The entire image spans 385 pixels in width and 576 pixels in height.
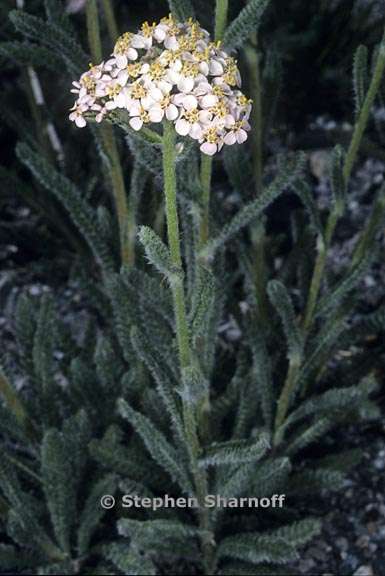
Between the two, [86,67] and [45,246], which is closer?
[86,67]

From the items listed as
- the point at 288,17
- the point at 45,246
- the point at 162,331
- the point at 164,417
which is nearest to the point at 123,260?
the point at 162,331

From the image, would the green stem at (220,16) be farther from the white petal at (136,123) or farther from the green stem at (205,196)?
the white petal at (136,123)

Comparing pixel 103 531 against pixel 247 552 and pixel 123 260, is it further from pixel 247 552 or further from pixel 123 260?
pixel 123 260

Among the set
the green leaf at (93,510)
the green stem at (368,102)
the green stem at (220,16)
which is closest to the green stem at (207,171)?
the green stem at (220,16)

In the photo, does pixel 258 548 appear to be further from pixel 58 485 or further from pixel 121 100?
pixel 121 100

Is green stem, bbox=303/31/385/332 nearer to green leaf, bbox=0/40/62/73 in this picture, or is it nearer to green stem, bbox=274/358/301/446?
green stem, bbox=274/358/301/446

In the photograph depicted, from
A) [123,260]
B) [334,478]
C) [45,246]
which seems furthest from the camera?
[45,246]

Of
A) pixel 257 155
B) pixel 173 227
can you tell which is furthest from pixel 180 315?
pixel 257 155
